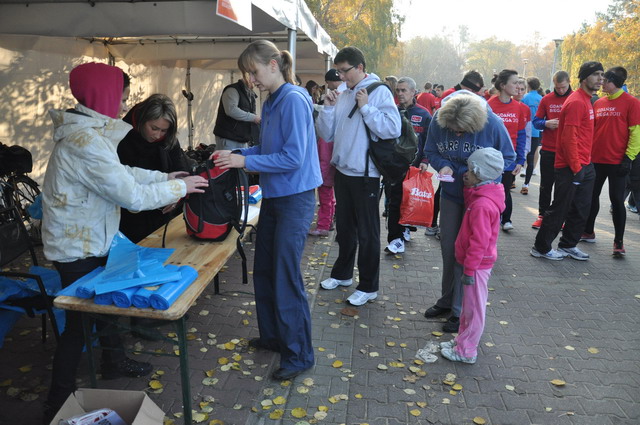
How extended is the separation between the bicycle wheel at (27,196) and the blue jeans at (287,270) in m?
3.52

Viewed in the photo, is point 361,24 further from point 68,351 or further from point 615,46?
point 68,351

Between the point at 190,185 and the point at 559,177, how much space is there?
4.46m

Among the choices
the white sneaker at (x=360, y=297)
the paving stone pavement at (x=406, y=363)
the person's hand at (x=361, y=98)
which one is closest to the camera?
the paving stone pavement at (x=406, y=363)

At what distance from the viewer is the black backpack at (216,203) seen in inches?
123

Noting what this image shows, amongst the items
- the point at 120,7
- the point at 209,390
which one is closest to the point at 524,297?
the point at 209,390

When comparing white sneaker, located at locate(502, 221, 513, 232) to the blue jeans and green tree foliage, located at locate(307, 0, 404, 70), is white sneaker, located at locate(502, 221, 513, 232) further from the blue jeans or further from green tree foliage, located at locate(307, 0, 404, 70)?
green tree foliage, located at locate(307, 0, 404, 70)

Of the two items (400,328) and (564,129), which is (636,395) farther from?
(564,129)

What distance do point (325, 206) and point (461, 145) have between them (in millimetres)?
3008

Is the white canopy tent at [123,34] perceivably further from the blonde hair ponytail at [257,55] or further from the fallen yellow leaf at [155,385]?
the fallen yellow leaf at [155,385]

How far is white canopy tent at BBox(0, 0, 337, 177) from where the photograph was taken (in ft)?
17.1

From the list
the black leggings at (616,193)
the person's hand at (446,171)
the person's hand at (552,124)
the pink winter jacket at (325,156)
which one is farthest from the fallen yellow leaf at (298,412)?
the person's hand at (552,124)

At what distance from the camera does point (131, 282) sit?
2.34 metres

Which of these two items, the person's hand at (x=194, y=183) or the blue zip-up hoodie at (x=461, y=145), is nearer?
the person's hand at (x=194, y=183)

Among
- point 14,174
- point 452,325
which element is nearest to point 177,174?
point 452,325
